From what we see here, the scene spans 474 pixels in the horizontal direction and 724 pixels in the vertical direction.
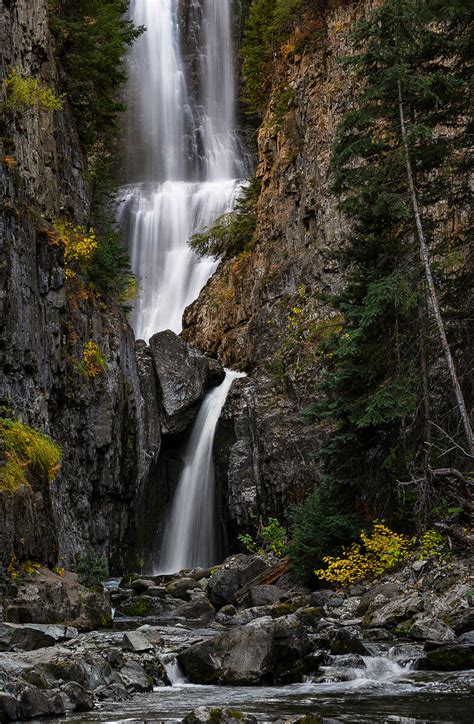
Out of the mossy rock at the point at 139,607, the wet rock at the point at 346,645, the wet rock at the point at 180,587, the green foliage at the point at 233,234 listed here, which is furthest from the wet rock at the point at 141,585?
the green foliage at the point at 233,234

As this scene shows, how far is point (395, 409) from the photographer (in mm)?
14859

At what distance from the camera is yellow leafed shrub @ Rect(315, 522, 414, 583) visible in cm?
1543

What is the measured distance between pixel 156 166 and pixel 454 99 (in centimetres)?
3413

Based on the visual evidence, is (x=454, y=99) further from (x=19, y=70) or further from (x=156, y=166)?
(x=156, y=166)

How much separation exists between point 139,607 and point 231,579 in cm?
255

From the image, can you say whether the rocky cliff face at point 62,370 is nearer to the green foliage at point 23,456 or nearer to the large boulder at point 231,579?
the green foliage at point 23,456

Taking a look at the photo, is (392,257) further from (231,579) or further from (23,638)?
(23,638)

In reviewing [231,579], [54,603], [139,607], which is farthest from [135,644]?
[231,579]

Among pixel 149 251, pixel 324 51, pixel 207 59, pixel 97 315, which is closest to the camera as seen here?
pixel 97 315

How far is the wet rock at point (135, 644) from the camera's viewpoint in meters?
11.0

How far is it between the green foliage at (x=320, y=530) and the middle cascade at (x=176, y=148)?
17.6 meters

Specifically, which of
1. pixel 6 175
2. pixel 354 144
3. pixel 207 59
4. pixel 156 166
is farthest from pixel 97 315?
pixel 207 59

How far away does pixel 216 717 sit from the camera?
705cm

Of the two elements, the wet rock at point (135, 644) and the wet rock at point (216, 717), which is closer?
the wet rock at point (216, 717)
